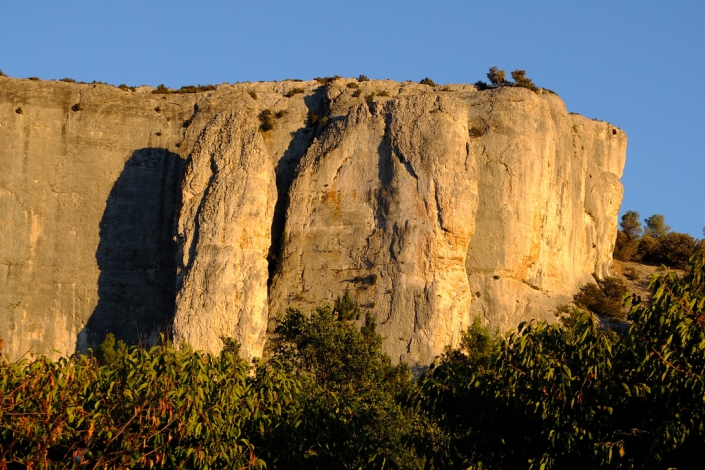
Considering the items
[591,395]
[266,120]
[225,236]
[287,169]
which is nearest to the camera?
[591,395]

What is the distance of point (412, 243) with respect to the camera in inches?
1683

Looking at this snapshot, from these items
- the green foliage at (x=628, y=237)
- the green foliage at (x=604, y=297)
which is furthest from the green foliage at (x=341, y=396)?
the green foliage at (x=628, y=237)

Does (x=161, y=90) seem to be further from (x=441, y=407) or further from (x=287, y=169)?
(x=441, y=407)

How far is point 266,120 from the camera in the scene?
48.1 meters

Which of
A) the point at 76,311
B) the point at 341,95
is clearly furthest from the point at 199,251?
the point at 341,95

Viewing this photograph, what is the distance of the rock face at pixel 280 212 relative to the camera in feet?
139

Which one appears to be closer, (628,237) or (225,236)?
(225,236)

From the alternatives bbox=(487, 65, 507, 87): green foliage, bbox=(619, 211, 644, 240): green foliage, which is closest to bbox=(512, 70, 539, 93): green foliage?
bbox=(487, 65, 507, 87): green foliage

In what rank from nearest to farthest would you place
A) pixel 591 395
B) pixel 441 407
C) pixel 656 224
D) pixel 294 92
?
1. pixel 591 395
2. pixel 441 407
3. pixel 294 92
4. pixel 656 224

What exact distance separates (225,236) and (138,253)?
5021mm

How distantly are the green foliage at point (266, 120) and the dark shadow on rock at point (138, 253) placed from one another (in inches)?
137

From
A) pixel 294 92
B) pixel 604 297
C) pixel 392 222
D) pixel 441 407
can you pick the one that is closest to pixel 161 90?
pixel 294 92

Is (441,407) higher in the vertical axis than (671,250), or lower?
lower

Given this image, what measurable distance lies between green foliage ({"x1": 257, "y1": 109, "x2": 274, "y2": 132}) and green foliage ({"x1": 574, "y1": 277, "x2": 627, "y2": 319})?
534 inches
